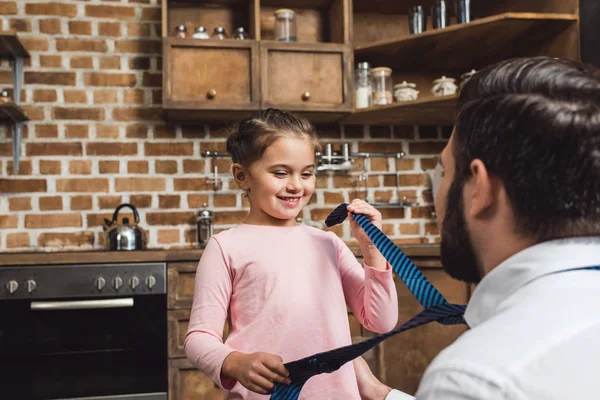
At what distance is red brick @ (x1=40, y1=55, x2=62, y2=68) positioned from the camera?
285cm

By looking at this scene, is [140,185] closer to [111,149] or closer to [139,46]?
[111,149]

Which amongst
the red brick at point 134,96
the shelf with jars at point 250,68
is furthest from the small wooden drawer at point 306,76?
the red brick at point 134,96

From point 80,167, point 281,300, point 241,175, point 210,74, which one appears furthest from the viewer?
point 80,167

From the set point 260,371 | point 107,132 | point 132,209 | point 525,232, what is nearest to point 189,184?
point 132,209

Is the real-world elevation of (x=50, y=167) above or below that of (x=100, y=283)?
above

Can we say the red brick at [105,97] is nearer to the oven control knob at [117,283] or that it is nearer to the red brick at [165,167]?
the red brick at [165,167]

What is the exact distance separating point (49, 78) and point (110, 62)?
28 centimetres

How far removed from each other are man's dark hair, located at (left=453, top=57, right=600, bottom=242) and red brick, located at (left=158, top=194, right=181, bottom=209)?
2.40 metres

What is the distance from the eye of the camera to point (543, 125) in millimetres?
566

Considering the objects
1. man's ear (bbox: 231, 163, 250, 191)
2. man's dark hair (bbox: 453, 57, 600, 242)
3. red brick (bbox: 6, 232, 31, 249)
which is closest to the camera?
man's dark hair (bbox: 453, 57, 600, 242)

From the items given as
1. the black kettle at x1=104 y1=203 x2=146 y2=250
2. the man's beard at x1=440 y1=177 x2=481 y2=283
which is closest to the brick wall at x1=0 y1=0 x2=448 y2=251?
the black kettle at x1=104 y1=203 x2=146 y2=250

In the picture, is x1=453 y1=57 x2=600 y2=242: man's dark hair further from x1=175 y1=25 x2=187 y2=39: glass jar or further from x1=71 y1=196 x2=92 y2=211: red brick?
x1=71 y1=196 x2=92 y2=211: red brick

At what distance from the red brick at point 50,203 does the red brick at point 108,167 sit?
23 cm

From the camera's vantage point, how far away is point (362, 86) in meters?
2.82
